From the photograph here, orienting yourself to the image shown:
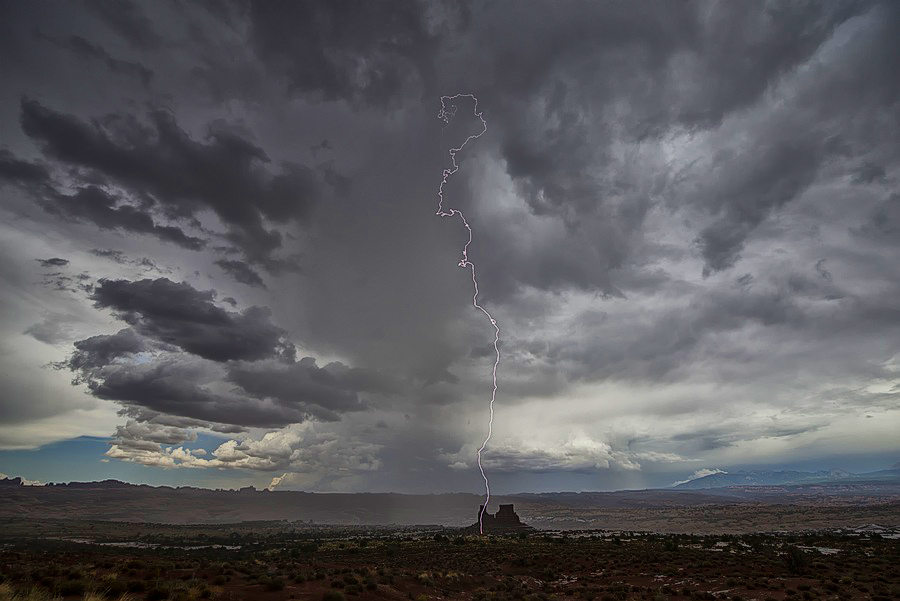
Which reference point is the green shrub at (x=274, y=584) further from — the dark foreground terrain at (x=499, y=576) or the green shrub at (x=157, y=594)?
the green shrub at (x=157, y=594)

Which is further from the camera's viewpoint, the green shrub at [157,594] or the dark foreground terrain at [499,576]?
the dark foreground terrain at [499,576]

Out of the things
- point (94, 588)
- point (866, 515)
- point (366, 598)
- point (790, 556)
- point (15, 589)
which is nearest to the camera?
point (15, 589)

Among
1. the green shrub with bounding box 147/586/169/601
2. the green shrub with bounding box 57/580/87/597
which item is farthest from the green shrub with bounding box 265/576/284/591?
the green shrub with bounding box 57/580/87/597

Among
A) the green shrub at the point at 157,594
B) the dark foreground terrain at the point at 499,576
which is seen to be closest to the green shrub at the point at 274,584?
the dark foreground terrain at the point at 499,576

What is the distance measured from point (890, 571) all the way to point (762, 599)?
50.4ft

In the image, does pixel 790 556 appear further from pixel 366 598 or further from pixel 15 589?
pixel 15 589

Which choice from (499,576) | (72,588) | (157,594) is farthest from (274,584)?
(499,576)

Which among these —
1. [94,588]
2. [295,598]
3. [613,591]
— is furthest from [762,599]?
[94,588]

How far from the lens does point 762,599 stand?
2883 cm

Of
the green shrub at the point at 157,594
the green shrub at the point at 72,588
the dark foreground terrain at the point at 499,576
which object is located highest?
the green shrub at the point at 72,588

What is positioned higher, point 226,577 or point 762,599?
point 226,577

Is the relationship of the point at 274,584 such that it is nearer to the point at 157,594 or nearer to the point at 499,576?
the point at 157,594

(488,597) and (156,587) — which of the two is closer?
(156,587)

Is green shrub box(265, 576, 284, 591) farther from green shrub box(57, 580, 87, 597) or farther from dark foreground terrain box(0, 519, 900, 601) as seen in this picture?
green shrub box(57, 580, 87, 597)
